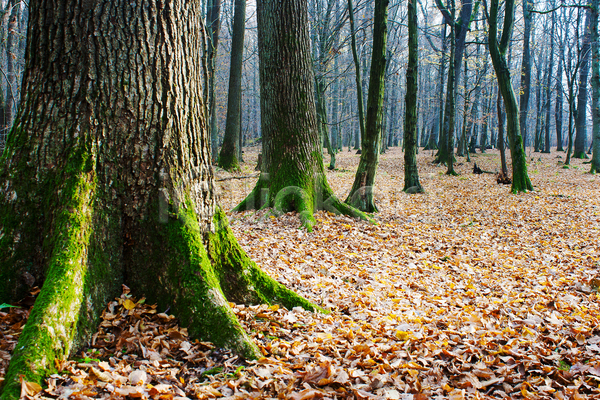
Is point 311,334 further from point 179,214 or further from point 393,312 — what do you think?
point 179,214

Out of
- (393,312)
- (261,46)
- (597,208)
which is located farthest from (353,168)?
(393,312)

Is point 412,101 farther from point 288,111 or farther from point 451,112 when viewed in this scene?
point 288,111

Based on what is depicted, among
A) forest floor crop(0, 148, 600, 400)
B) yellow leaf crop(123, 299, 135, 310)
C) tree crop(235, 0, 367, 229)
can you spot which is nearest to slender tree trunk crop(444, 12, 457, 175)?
forest floor crop(0, 148, 600, 400)

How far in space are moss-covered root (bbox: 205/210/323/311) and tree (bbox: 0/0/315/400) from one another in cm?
35

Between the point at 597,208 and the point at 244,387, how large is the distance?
999cm

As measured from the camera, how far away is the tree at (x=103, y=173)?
264 centimetres

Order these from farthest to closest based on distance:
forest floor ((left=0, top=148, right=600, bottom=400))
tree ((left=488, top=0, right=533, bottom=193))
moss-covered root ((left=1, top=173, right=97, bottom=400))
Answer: tree ((left=488, top=0, right=533, bottom=193)), forest floor ((left=0, top=148, right=600, bottom=400)), moss-covered root ((left=1, top=173, right=97, bottom=400))

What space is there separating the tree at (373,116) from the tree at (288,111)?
4.71ft

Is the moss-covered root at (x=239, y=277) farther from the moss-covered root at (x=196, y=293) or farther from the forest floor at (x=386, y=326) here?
the moss-covered root at (x=196, y=293)

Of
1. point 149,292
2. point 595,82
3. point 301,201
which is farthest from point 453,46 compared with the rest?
point 149,292

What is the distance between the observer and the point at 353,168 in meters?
19.2

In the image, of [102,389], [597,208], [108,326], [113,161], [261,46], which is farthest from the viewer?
[597,208]

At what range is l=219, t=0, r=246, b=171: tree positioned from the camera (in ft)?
48.6

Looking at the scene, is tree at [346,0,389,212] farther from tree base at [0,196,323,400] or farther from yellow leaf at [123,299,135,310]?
yellow leaf at [123,299,135,310]
